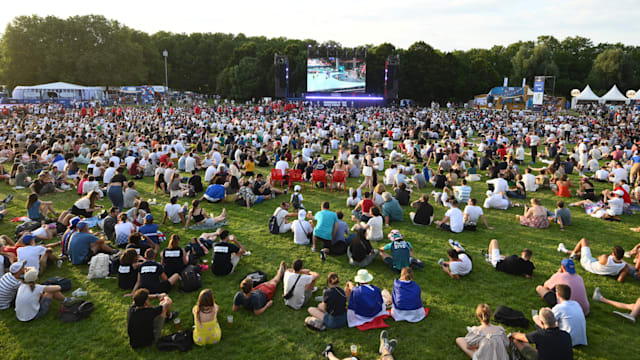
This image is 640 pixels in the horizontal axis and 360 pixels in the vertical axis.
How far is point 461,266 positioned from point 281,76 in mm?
54408

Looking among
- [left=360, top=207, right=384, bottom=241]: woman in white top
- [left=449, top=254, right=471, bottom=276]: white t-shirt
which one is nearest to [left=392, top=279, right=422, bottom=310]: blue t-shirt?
[left=449, top=254, right=471, bottom=276]: white t-shirt

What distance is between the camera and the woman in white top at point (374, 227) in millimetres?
8203

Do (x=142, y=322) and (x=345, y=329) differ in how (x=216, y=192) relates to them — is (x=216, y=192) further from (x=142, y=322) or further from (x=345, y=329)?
(x=345, y=329)

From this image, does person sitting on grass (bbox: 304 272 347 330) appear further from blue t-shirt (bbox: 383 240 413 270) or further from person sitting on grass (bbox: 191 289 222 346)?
blue t-shirt (bbox: 383 240 413 270)

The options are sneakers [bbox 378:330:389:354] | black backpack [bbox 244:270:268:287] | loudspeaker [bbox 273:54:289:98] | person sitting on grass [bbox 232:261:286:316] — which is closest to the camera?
sneakers [bbox 378:330:389:354]

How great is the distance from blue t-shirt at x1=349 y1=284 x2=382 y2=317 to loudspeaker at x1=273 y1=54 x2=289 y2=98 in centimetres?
5089

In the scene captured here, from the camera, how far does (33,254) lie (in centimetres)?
646

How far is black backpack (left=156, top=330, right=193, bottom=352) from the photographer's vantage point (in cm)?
486

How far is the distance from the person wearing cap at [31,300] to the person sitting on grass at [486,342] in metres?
5.91

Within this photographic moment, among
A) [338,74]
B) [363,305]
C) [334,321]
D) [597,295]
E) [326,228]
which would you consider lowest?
[334,321]

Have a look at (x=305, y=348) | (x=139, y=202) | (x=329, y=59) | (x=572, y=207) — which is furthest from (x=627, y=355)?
(x=329, y=59)

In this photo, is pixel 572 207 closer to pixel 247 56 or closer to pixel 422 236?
pixel 422 236

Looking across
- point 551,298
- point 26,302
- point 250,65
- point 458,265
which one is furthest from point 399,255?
point 250,65

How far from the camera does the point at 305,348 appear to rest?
16.2 ft
